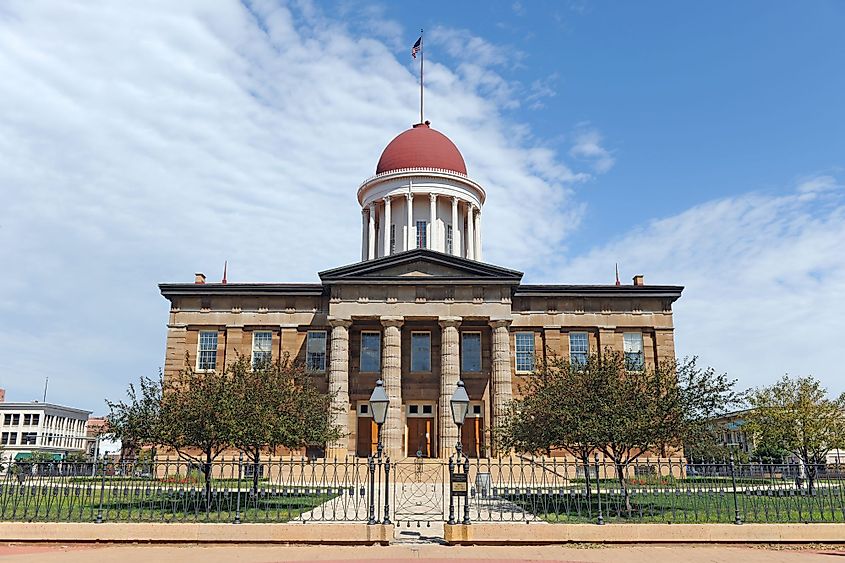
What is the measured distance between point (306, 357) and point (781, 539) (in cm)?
2881

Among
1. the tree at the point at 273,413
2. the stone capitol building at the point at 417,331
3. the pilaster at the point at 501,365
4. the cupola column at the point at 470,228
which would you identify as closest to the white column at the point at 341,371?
the stone capitol building at the point at 417,331

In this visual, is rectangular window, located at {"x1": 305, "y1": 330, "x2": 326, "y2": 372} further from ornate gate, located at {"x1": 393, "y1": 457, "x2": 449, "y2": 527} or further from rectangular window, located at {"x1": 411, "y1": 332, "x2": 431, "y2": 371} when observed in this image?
ornate gate, located at {"x1": 393, "y1": 457, "x2": 449, "y2": 527}

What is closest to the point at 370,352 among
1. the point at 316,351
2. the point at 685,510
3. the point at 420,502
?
the point at 316,351

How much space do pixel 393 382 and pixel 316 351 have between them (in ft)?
18.6

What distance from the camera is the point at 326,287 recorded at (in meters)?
39.4

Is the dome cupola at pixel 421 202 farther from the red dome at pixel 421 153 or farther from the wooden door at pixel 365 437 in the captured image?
the wooden door at pixel 365 437

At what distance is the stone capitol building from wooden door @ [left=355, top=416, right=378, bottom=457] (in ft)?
0.20

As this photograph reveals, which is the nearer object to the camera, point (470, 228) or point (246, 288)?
point (246, 288)

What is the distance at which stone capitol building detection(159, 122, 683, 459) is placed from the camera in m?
37.5

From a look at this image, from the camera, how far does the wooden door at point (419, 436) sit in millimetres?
38719

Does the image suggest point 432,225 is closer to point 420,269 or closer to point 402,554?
point 420,269

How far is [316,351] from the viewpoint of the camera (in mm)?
40125

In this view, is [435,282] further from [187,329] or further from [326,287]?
[187,329]

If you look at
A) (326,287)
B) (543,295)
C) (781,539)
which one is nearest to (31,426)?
(326,287)
